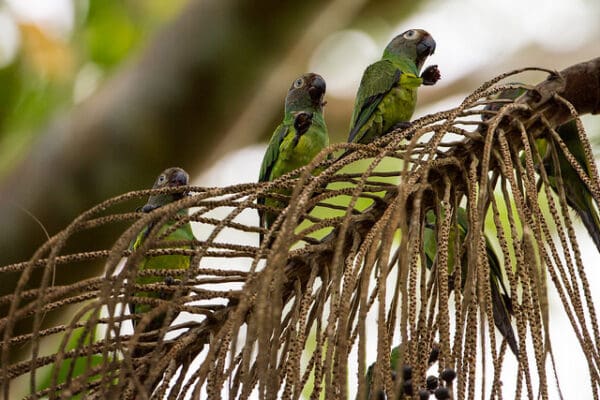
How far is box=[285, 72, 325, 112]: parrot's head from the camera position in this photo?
236 cm

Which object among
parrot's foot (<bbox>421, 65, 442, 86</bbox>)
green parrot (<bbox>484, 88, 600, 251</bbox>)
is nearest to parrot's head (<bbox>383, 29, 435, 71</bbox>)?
parrot's foot (<bbox>421, 65, 442, 86</bbox>)

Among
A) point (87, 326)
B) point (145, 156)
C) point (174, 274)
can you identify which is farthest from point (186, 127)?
point (87, 326)

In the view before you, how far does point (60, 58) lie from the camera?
3607 mm

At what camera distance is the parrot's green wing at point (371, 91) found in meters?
2.04

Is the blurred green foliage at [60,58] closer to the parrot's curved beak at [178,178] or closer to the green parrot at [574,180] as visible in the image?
the parrot's curved beak at [178,178]

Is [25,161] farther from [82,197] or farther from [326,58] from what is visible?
[326,58]

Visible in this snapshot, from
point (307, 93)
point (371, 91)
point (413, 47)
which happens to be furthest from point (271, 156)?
point (413, 47)

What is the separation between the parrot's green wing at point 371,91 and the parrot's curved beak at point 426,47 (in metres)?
0.22

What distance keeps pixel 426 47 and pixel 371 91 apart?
33 cm

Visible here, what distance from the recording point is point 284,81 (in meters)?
3.17

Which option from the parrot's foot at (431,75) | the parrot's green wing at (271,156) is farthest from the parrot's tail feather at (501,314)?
the parrot's green wing at (271,156)

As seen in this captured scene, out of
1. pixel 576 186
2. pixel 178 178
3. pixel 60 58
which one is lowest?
pixel 576 186

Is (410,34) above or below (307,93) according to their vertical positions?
above

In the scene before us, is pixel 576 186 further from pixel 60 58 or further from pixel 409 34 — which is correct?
pixel 60 58
